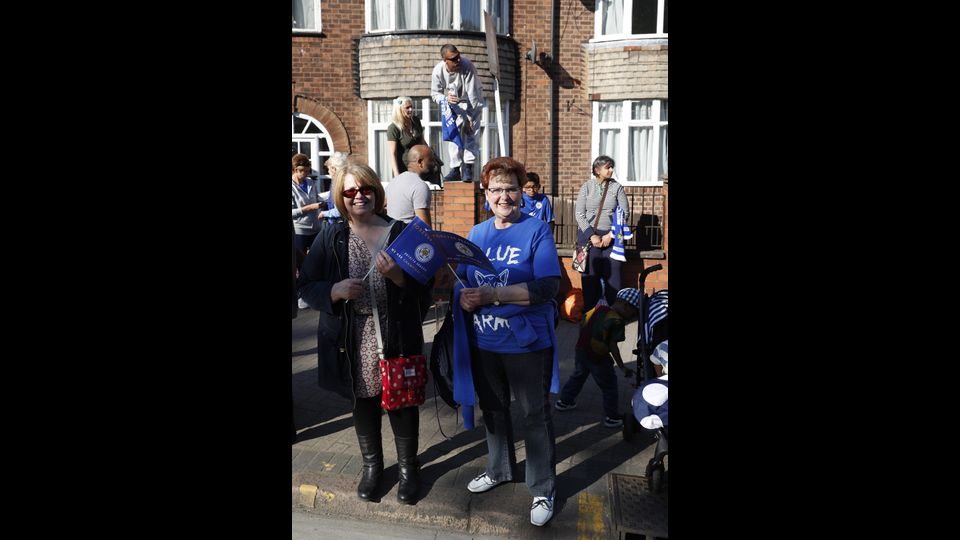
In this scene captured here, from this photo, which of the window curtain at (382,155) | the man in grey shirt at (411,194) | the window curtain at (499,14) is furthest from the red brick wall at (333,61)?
the man in grey shirt at (411,194)

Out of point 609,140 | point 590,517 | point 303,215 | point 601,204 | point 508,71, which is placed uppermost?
point 508,71

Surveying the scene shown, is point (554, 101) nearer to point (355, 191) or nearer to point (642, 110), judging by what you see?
point (642, 110)

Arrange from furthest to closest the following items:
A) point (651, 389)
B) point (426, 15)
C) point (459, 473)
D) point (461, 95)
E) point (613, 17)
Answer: point (613, 17), point (426, 15), point (461, 95), point (459, 473), point (651, 389)

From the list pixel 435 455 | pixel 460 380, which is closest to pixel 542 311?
pixel 460 380

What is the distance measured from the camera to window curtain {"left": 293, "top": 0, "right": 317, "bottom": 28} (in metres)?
14.4

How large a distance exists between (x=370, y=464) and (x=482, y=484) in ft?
2.06

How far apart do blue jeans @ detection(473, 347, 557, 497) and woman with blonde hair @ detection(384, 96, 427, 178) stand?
389 centimetres

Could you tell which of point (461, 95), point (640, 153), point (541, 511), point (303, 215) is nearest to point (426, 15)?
point (640, 153)

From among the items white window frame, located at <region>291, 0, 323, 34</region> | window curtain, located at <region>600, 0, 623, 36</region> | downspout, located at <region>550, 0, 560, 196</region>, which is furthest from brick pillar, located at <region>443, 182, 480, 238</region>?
window curtain, located at <region>600, 0, 623, 36</region>

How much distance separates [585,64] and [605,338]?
1127 centimetres

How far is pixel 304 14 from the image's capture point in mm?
14445

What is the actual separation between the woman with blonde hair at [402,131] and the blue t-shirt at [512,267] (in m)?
3.76

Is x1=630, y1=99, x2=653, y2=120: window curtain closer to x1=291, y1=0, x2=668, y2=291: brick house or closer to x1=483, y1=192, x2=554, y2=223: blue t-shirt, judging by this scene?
x1=291, y1=0, x2=668, y2=291: brick house
